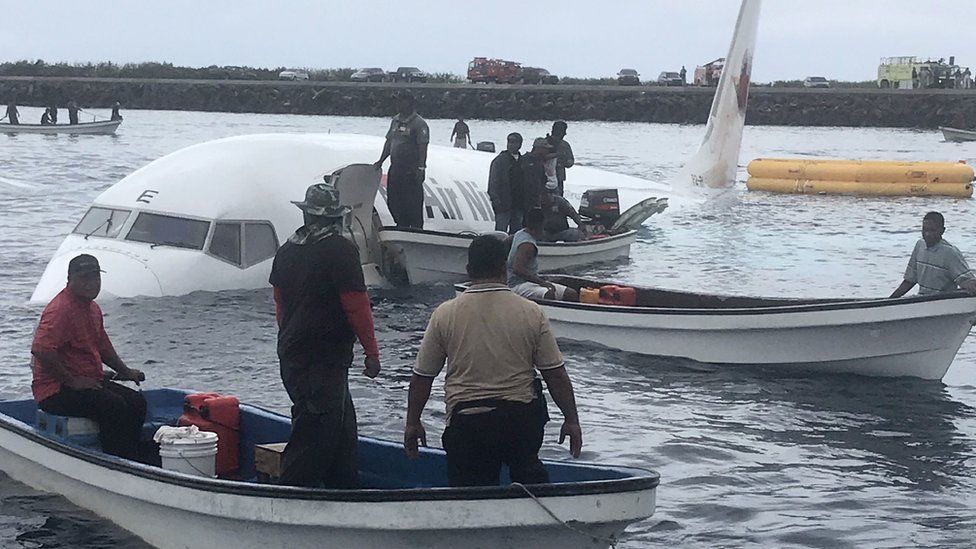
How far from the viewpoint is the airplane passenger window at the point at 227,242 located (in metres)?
19.1

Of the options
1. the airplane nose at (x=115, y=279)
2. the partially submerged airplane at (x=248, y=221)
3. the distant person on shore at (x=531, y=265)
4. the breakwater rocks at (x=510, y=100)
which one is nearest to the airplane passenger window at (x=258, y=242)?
the partially submerged airplane at (x=248, y=221)

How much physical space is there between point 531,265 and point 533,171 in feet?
19.6

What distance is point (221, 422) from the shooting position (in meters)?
10.4

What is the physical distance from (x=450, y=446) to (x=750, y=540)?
3.27m

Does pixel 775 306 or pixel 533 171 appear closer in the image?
pixel 775 306

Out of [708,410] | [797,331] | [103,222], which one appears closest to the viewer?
[708,410]

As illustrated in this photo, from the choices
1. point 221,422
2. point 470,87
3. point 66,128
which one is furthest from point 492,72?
point 221,422

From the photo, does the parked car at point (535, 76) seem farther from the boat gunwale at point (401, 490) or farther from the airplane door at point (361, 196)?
the boat gunwale at point (401, 490)

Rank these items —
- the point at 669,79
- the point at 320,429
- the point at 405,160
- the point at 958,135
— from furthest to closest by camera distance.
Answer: the point at 669,79 → the point at 958,135 → the point at 405,160 → the point at 320,429

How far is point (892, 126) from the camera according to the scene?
104 metres

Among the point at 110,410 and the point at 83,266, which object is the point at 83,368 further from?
the point at 83,266

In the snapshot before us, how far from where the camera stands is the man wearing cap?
32.6 feet

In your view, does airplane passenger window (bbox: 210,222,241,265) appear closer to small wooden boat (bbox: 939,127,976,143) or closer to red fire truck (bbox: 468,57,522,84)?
small wooden boat (bbox: 939,127,976,143)

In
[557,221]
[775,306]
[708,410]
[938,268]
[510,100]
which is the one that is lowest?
[708,410]
